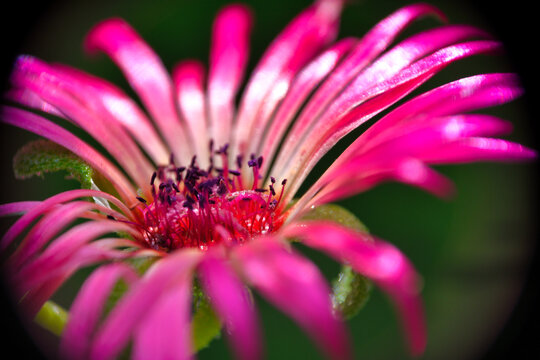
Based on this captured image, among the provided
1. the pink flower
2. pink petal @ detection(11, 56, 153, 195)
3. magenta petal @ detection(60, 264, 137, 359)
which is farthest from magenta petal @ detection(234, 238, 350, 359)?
pink petal @ detection(11, 56, 153, 195)

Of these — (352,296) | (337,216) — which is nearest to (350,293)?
(352,296)

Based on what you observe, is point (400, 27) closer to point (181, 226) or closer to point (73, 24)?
point (181, 226)

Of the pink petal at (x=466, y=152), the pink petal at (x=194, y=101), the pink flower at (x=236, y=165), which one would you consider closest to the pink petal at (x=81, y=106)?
the pink flower at (x=236, y=165)

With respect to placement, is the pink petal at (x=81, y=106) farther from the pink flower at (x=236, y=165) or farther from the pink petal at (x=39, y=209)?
the pink petal at (x=39, y=209)

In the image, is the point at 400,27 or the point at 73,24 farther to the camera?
the point at 73,24

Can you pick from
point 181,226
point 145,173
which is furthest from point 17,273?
point 145,173

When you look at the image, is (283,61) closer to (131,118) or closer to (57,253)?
(131,118)
